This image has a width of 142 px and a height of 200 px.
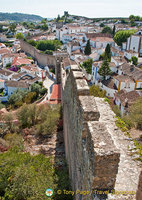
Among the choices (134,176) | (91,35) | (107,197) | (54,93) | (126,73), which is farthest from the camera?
(91,35)

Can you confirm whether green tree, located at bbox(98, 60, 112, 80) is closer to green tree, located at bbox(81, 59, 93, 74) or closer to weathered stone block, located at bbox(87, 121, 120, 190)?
green tree, located at bbox(81, 59, 93, 74)

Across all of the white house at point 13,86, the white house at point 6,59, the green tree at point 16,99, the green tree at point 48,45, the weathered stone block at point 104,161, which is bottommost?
the green tree at point 16,99

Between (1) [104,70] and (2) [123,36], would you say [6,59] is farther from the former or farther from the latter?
(1) [104,70]

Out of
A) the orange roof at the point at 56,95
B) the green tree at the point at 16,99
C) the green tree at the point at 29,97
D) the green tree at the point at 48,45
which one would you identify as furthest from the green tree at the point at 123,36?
the green tree at the point at 16,99

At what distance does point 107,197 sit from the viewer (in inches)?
124

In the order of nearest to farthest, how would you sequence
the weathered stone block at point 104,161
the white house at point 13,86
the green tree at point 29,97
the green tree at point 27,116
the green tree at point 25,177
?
the weathered stone block at point 104,161
the green tree at point 25,177
the green tree at point 27,116
the green tree at point 29,97
the white house at point 13,86

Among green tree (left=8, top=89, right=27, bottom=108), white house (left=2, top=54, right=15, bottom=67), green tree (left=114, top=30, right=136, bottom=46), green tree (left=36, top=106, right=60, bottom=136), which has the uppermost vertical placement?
green tree (left=114, top=30, right=136, bottom=46)

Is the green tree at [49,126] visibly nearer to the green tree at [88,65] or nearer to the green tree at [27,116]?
the green tree at [27,116]

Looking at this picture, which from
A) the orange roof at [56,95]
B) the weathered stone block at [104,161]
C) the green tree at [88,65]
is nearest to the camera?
the weathered stone block at [104,161]

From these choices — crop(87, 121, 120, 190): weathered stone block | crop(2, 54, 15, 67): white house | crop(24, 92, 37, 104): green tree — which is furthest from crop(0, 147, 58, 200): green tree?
crop(2, 54, 15, 67): white house

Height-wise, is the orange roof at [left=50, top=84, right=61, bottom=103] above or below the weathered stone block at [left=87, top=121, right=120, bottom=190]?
below

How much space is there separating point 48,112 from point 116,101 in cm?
913

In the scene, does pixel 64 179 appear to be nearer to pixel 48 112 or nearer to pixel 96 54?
pixel 48 112

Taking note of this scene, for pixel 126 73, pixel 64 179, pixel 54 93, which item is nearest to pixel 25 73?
pixel 54 93
